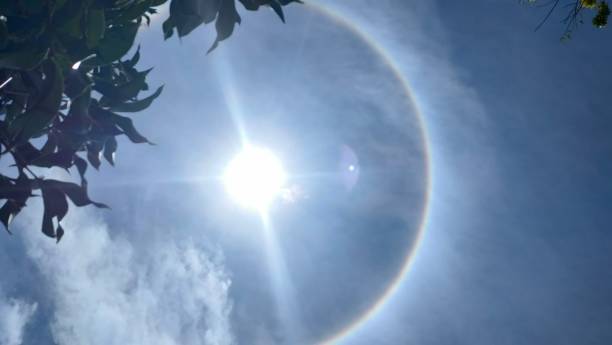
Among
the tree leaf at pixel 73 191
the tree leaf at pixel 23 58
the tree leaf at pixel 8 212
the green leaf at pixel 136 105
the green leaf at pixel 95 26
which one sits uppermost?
the green leaf at pixel 95 26

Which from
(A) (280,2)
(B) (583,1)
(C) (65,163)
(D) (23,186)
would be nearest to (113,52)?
(C) (65,163)

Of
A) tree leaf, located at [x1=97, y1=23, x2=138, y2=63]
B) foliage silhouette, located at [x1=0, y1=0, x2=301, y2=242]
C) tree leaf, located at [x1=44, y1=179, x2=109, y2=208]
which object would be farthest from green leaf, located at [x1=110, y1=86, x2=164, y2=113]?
tree leaf, located at [x1=44, y1=179, x2=109, y2=208]

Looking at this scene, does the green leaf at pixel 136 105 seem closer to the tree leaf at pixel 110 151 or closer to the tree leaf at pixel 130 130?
the tree leaf at pixel 130 130

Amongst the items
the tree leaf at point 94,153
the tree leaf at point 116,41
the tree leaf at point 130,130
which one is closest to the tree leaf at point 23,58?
the tree leaf at point 116,41

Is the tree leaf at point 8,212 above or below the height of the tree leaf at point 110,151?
above

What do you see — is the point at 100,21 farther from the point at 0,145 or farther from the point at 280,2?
the point at 280,2

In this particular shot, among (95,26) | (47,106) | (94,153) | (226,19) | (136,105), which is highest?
(95,26)

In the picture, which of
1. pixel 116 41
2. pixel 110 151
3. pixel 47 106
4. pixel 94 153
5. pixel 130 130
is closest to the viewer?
pixel 47 106

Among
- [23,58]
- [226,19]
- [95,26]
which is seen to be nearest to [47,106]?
[23,58]

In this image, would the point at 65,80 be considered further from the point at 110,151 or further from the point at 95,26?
the point at 110,151

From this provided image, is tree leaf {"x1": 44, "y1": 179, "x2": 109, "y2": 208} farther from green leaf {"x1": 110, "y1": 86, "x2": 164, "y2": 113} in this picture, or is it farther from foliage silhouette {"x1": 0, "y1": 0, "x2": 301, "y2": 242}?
green leaf {"x1": 110, "y1": 86, "x2": 164, "y2": 113}
